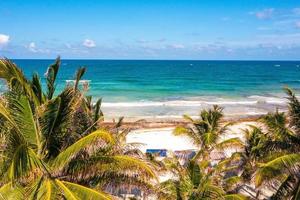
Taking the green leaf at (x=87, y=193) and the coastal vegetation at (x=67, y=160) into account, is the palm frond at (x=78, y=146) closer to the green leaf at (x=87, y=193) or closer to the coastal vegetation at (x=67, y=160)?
the coastal vegetation at (x=67, y=160)

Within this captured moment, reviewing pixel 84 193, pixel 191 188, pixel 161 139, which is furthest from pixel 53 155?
pixel 161 139

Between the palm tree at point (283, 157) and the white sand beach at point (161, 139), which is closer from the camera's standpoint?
the palm tree at point (283, 157)

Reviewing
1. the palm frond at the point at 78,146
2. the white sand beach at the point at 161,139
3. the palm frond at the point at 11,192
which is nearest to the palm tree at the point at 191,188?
the palm frond at the point at 78,146

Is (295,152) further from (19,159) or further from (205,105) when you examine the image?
(205,105)

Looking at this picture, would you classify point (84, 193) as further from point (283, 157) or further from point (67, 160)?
point (283, 157)

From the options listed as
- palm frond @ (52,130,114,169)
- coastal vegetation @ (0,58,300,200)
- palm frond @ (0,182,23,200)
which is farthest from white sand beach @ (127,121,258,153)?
palm frond @ (0,182,23,200)

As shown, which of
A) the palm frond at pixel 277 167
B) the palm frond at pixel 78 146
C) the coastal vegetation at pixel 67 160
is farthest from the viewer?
the palm frond at pixel 277 167

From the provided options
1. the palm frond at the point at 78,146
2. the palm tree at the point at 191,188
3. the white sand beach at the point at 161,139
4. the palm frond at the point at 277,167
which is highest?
the palm frond at the point at 78,146

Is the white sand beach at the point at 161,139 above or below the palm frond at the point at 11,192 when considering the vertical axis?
below
